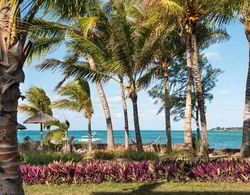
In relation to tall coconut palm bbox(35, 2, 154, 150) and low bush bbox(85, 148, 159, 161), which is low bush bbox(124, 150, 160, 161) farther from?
tall coconut palm bbox(35, 2, 154, 150)

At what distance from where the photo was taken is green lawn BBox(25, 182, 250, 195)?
36.5ft

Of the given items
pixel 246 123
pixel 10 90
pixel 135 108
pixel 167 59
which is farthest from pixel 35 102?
pixel 10 90

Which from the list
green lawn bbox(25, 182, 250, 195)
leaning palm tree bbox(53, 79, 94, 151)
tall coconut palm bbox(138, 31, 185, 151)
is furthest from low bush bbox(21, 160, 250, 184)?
leaning palm tree bbox(53, 79, 94, 151)

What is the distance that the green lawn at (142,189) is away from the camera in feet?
36.5

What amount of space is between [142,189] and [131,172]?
1.37m

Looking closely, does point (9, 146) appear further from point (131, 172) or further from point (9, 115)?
point (131, 172)

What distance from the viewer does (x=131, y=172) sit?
43.0 feet

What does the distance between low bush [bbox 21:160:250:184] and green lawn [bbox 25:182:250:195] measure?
0.39 metres

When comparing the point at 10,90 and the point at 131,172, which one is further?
the point at 131,172

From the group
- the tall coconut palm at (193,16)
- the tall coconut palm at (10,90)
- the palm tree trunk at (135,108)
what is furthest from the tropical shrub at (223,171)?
the palm tree trunk at (135,108)

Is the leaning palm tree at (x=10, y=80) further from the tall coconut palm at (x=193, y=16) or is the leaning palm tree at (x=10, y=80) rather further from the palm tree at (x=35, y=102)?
the palm tree at (x=35, y=102)

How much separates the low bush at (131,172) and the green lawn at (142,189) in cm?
39

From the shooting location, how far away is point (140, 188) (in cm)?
1193

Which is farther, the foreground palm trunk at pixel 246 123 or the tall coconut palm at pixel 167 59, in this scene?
the tall coconut palm at pixel 167 59
